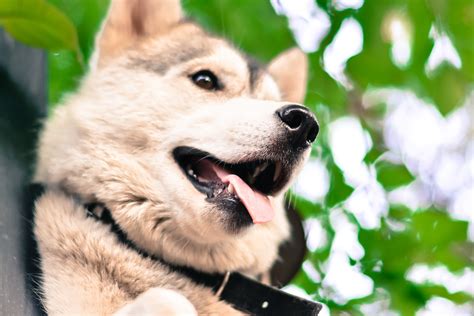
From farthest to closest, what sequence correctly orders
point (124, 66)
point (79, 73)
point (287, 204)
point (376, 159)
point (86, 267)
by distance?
point (376, 159), point (79, 73), point (287, 204), point (124, 66), point (86, 267)

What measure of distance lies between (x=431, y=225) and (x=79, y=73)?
72.1 inches

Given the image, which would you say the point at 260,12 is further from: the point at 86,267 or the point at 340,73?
the point at 86,267

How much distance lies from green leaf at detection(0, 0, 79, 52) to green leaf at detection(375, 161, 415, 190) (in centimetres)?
171

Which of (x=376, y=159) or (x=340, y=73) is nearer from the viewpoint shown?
(x=340, y=73)

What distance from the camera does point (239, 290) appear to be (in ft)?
6.82

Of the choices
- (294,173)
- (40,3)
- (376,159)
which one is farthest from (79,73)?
(376,159)

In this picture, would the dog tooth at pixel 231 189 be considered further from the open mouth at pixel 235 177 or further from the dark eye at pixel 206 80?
the dark eye at pixel 206 80

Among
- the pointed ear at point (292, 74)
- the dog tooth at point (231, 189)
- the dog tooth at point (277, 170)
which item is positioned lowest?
the dog tooth at point (231, 189)

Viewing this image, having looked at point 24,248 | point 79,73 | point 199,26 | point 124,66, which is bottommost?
point 24,248

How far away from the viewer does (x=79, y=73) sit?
294 centimetres

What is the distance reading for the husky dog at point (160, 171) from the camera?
1884mm

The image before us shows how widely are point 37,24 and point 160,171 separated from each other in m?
0.66

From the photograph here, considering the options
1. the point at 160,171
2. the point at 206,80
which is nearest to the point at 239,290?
the point at 160,171

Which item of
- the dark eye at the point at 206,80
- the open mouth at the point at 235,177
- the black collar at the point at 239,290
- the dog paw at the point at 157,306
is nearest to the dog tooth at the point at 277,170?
the open mouth at the point at 235,177
